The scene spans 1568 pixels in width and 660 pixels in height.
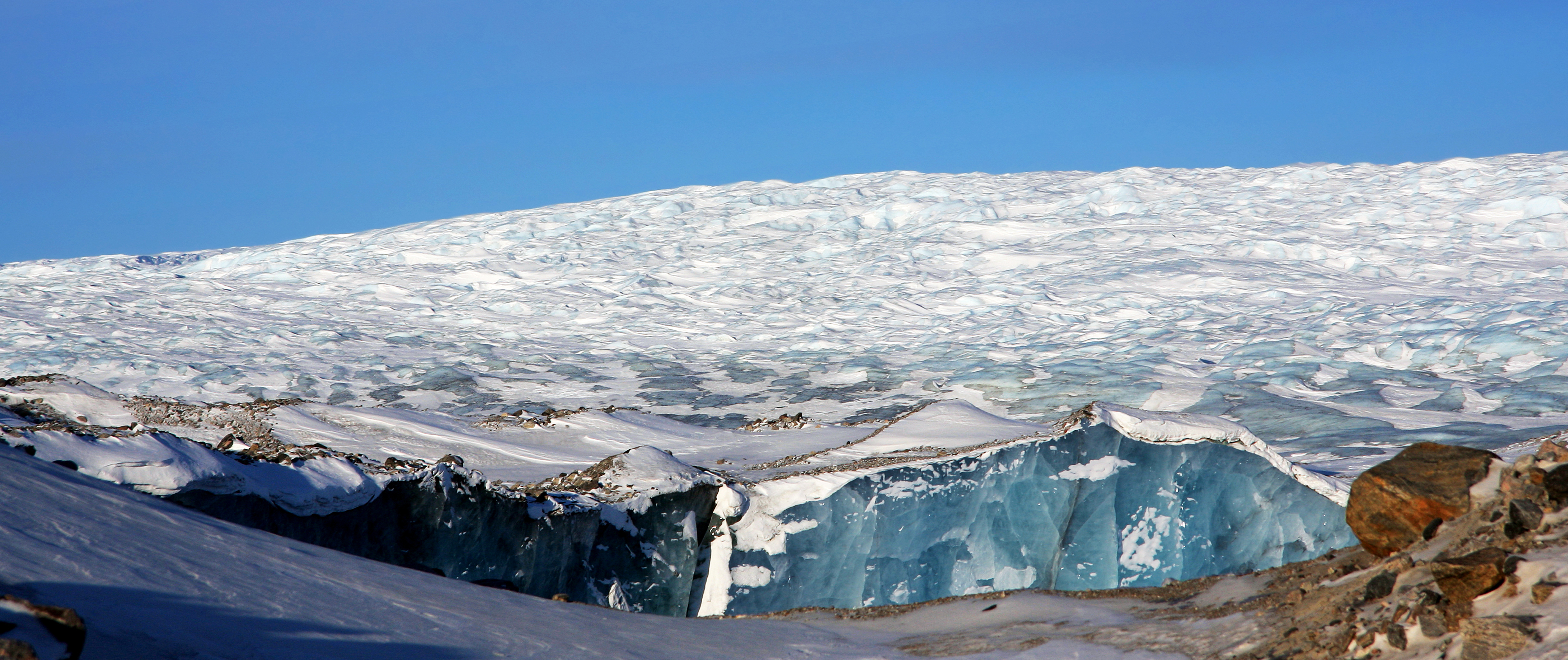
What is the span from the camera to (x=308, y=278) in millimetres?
26594

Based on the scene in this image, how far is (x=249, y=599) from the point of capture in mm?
3217

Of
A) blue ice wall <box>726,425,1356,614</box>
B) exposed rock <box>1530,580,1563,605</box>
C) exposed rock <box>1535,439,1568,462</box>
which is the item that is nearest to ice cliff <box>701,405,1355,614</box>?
blue ice wall <box>726,425,1356,614</box>

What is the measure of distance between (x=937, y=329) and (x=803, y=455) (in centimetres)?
1300

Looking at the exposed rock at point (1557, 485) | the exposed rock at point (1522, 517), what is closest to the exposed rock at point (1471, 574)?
the exposed rock at point (1522, 517)

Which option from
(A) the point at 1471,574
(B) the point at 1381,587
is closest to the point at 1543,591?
(A) the point at 1471,574

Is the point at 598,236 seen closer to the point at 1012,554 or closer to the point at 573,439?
the point at 573,439

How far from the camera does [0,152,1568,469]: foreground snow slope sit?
50.2 ft

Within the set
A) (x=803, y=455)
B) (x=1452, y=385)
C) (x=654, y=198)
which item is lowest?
(x=803, y=455)

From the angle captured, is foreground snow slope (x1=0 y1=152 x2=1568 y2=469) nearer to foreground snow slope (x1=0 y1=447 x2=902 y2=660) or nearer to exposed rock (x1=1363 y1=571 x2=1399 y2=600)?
exposed rock (x1=1363 y1=571 x2=1399 y2=600)

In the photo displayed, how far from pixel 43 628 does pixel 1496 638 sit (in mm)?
3674

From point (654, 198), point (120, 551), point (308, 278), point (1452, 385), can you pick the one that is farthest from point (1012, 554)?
point (654, 198)

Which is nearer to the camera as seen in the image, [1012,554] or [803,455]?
[1012,554]

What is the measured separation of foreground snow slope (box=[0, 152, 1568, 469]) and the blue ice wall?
3.93 meters

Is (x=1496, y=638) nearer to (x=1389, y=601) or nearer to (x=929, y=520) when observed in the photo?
(x=1389, y=601)
